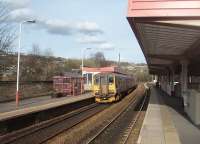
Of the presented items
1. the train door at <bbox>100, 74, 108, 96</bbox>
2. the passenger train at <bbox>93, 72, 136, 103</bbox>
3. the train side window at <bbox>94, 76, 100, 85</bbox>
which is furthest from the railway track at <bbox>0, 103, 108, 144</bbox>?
the train side window at <bbox>94, 76, 100, 85</bbox>

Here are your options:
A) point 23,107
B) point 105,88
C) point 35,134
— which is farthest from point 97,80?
point 35,134

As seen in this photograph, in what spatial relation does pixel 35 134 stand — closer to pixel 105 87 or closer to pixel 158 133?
pixel 158 133

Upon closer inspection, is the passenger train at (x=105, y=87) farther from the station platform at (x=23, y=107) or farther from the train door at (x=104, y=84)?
the station platform at (x=23, y=107)

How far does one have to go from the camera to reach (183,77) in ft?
131

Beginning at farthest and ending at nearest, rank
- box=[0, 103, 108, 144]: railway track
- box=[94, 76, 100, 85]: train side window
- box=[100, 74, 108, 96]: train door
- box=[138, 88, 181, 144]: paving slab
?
box=[94, 76, 100, 85]: train side window, box=[100, 74, 108, 96]: train door, box=[0, 103, 108, 144]: railway track, box=[138, 88, 181, 144]: paving slab

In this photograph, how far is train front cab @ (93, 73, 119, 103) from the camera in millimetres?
40875

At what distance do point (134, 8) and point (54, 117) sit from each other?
1259 cm

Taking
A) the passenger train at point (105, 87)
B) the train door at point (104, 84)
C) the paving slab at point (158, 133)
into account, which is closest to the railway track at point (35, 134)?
the paving slab at point (158, 133)

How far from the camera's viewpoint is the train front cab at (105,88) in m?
40.9

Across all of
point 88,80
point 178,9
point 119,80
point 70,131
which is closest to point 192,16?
point 178,9

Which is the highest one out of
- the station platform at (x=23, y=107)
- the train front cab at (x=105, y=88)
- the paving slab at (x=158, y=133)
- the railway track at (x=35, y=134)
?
the train front cab at (x=105, y=88)

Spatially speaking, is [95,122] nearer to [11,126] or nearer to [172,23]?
[11,126]

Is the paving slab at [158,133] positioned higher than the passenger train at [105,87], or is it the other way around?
the passenger train at [105,87]

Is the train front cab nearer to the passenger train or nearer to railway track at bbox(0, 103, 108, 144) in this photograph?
the passenger train
